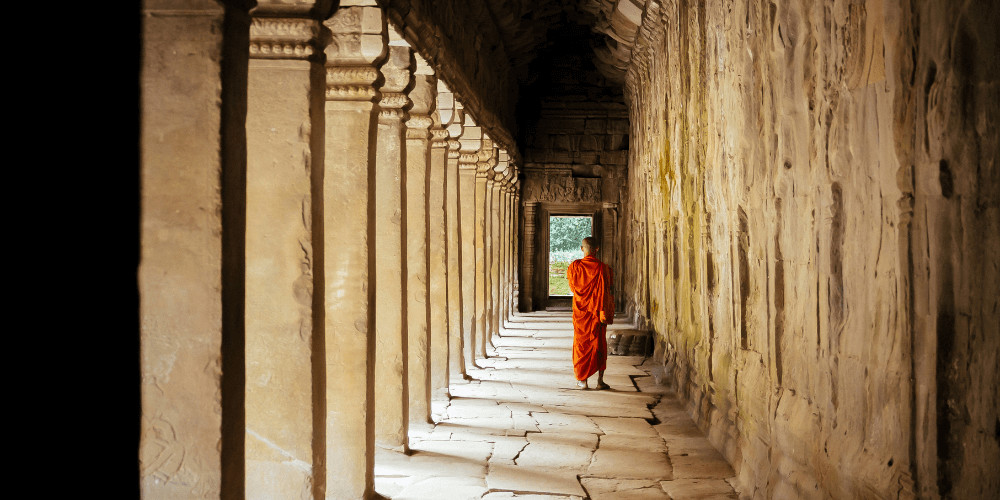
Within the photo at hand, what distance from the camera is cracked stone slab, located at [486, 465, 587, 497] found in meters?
4.99

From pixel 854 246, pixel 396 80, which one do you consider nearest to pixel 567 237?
pixel 396 80

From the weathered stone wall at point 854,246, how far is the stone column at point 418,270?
8.50 ft

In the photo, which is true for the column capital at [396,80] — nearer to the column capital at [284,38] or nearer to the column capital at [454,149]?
the column capital at [284,38]

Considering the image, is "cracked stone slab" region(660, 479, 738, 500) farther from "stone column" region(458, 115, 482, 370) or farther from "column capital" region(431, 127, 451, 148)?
"stone column" region(458, 115, 482, 370)

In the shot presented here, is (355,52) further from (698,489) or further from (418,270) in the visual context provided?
(698,489)

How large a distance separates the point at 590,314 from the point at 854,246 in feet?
18.3

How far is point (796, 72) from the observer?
395 cm

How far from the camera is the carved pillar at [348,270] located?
4.66 m

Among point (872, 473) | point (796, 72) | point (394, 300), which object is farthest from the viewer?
point (394, 300)

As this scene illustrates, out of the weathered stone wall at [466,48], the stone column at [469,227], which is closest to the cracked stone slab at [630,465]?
the weathered stone wall at [466,48]

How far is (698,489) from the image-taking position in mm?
4957
